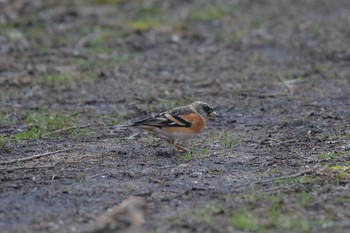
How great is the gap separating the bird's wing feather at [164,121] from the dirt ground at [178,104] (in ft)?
1.03

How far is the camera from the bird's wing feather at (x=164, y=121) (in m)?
7.71

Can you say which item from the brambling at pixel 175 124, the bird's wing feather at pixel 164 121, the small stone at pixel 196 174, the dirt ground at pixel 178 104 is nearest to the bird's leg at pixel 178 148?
the brambling at pixel 175 124

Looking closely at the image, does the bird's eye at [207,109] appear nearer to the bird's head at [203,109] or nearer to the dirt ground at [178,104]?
the bird's head at [203,109]

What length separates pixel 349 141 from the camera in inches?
311

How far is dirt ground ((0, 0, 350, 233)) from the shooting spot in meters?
6.00

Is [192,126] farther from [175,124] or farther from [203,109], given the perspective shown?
[203,109]

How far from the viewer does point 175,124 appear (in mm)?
7789

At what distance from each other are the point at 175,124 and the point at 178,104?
2.04m

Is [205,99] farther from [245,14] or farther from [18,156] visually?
[245,14]

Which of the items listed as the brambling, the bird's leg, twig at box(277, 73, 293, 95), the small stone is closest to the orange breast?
the brambling

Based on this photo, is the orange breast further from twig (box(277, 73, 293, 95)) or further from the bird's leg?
twig (box(277, 73, 293, 95))

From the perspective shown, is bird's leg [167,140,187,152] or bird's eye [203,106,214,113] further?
bird's eye [203,106,214,113]

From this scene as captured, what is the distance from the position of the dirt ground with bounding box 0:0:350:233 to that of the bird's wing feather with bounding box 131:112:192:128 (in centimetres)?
31

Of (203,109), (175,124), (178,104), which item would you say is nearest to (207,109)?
(203,109)
